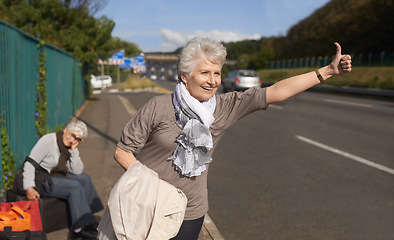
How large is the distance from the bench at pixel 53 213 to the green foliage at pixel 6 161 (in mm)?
1117

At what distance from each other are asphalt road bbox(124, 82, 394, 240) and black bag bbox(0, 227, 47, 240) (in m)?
1.86

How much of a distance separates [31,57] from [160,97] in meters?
4.92

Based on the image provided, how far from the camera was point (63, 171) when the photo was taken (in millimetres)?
3979

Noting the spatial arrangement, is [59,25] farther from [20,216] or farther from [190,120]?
[190,120]

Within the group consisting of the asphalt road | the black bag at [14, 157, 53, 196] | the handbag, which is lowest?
the asphalt road

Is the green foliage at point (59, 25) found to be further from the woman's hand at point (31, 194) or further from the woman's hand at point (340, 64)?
the woman's hand at point (340, 64)

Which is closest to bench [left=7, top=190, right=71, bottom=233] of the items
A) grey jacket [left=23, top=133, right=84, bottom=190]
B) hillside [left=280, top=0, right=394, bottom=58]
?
grey jacket [left=23, top=133, right=84, bottom=190]

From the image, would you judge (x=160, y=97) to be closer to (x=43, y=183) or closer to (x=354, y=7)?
(x=43, y=183)

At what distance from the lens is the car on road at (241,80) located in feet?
73.3

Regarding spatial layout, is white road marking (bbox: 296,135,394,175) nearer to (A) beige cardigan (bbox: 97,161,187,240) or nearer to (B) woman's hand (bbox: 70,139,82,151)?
(B) woman's hand (bbox: 70,139,82,151)

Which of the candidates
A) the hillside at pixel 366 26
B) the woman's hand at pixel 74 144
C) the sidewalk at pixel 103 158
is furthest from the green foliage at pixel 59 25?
the hillside at pixel 366 26

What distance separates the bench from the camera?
3.74 metres

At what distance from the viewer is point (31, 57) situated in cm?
625

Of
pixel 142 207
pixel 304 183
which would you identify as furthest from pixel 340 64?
pixel 304 183
